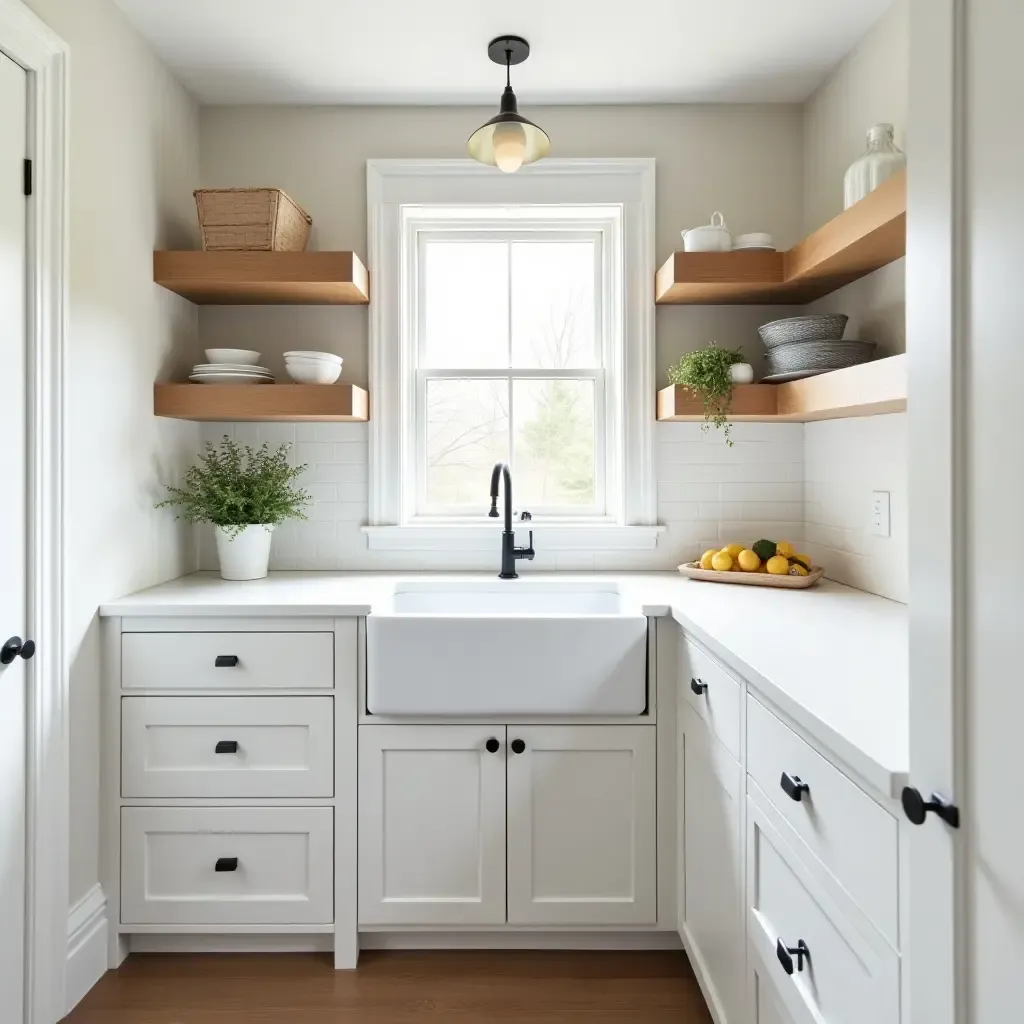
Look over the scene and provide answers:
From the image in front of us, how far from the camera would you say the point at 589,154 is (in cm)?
268

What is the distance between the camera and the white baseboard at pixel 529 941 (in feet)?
6.95

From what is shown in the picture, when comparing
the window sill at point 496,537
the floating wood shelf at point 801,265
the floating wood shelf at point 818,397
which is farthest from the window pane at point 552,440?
the floating wood shelf at point 801,265

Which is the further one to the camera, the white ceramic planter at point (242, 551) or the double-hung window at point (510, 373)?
the double-hung window at point (510, 373)

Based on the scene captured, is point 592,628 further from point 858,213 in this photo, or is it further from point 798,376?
point 858,213

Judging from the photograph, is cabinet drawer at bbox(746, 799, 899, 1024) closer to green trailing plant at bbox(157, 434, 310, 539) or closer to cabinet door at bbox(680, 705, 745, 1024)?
cabinet door at bbox(680, 705, 745, 1024)

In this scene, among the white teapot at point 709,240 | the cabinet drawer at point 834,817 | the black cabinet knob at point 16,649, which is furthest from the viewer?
the white teapot at point 709,240

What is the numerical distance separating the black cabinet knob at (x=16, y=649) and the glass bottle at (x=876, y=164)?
7.36 ft

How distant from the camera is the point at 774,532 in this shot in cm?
273

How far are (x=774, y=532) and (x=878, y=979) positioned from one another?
6.19 feet

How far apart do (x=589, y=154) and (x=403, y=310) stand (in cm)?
85

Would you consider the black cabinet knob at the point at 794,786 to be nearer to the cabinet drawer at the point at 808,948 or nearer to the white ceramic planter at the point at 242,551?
the cabinet drawer at the point at 808,948

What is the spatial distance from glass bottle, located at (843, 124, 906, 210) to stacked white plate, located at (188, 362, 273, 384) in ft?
5.92

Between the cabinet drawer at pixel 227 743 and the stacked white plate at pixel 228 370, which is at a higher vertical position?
the stacked white plate at pixel 228 370

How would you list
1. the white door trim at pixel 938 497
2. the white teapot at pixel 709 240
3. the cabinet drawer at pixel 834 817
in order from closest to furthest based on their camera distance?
1. the white door trim at pixel 938 497
2. the cabinet drawer at pixel 834 817
3. the white teapot at pixel 709 240
